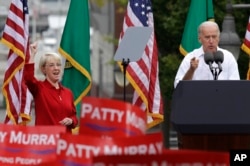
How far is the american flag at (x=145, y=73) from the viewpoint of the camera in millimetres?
17141

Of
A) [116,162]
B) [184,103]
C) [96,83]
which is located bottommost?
[116,162]

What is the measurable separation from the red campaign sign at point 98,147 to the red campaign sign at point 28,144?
1.91 m

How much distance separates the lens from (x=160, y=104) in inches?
687

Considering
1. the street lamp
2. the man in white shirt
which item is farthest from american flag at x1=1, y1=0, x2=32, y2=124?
the street lamp

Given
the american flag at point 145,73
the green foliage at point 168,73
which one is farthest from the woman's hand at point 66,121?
the green foliage at point 168,73

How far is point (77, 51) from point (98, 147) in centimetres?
1013

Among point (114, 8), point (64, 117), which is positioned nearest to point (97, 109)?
point (64, 117)

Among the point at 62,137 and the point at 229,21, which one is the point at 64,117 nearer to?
the point at 62,137

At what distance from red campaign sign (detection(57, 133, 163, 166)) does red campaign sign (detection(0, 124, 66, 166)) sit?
Answer: 191 cm

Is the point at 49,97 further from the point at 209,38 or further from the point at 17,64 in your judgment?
Result: the point at 17,64

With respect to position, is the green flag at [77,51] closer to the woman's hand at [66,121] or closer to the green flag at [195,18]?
the green flag at [195,18]

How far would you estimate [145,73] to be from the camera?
17.4 meters

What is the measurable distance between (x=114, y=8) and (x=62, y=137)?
57.1m

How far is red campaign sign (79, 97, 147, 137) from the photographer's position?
24.7ft
